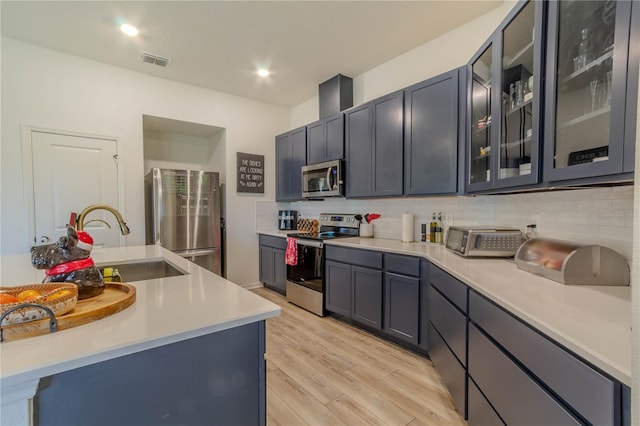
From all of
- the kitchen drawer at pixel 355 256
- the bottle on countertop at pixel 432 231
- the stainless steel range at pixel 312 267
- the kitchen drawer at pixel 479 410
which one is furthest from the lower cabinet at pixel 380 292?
the kitchen drawer at pixel 479 410

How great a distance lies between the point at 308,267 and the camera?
336cm

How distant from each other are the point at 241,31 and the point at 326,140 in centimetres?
145

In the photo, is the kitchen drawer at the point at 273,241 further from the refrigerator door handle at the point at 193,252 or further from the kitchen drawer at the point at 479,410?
the kitchen drawer at the point at 479,410

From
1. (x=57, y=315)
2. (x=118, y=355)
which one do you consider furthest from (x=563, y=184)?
(x=57, y=315)

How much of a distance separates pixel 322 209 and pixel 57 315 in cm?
338

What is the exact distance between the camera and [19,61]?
269cm

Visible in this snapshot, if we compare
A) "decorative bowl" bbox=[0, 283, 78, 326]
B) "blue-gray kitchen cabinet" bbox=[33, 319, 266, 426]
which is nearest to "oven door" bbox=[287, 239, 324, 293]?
"blue-gray kitchen cabinet" bbox=[33, 319, 266, 426]

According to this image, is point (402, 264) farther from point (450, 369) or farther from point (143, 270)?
point (143, 270)

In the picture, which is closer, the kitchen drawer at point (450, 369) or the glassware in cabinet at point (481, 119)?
the kitchen drawer at point (450, 369)

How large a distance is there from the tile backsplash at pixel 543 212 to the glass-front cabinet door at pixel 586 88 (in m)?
0.39

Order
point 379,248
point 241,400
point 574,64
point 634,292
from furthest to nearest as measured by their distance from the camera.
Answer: point 379,248, point 574,64, point 241,400, point 634,292

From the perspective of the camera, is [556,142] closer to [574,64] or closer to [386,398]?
[574,64]

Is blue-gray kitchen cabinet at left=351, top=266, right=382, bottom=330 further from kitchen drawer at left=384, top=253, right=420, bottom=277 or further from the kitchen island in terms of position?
the kitchen island

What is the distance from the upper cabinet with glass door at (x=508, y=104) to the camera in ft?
4.75
